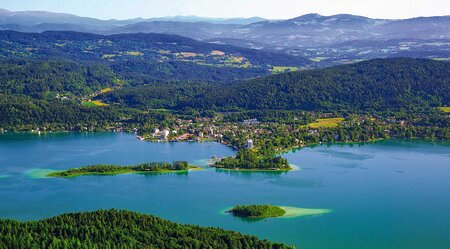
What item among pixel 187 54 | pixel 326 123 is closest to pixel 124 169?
pixel 326 123

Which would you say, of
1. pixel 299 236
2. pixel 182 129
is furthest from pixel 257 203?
pixel 182 129

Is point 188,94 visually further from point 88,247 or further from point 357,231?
point 88,247

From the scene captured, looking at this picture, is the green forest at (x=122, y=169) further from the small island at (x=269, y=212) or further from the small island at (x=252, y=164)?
the small island at (x=269, y=212)

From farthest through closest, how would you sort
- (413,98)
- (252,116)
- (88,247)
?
(413,98)
(252,116)
(88,247)

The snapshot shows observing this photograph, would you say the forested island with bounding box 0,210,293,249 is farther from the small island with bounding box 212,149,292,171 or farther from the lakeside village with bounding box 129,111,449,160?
the lakeside village with bounding box 129,111,449,160

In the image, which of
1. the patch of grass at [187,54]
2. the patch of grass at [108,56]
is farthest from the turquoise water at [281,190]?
the patch of grass at [187,54]

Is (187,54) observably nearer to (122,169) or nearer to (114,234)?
(122,169)
